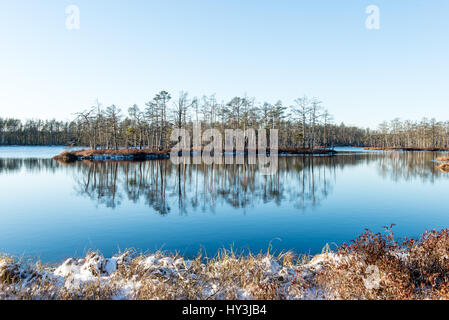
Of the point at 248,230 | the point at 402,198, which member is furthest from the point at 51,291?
the point at 402,198

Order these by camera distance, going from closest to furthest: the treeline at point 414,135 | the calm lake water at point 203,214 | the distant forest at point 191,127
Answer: the calm lake water at point 203,214, the distant forest at point 191,127, the treeline at point 414,135

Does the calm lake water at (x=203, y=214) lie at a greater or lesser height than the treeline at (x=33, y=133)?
lesser

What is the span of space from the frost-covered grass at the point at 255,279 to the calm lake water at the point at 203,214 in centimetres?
231

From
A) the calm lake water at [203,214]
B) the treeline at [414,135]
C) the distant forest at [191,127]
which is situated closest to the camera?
the calm lake water at [203,214]

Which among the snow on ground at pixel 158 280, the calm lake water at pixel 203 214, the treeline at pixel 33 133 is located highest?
the treeline at pixel 33 133

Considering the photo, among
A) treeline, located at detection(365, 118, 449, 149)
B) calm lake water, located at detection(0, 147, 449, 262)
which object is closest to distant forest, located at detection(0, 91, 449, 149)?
treeline, located at detection(365, 118, 449, 149)

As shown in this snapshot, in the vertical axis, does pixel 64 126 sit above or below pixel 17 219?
above

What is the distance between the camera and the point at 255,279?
5.16 metres

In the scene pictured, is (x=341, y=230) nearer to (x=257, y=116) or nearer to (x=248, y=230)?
(x=248, y=230)

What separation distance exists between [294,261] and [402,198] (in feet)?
42.1

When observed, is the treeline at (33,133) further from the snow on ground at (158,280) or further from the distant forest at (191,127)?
the snow on ground at (158,280)

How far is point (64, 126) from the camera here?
452ft

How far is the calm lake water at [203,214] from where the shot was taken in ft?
29.1

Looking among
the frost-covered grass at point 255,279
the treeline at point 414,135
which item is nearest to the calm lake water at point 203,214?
the frost-covered grass at point 255,279
